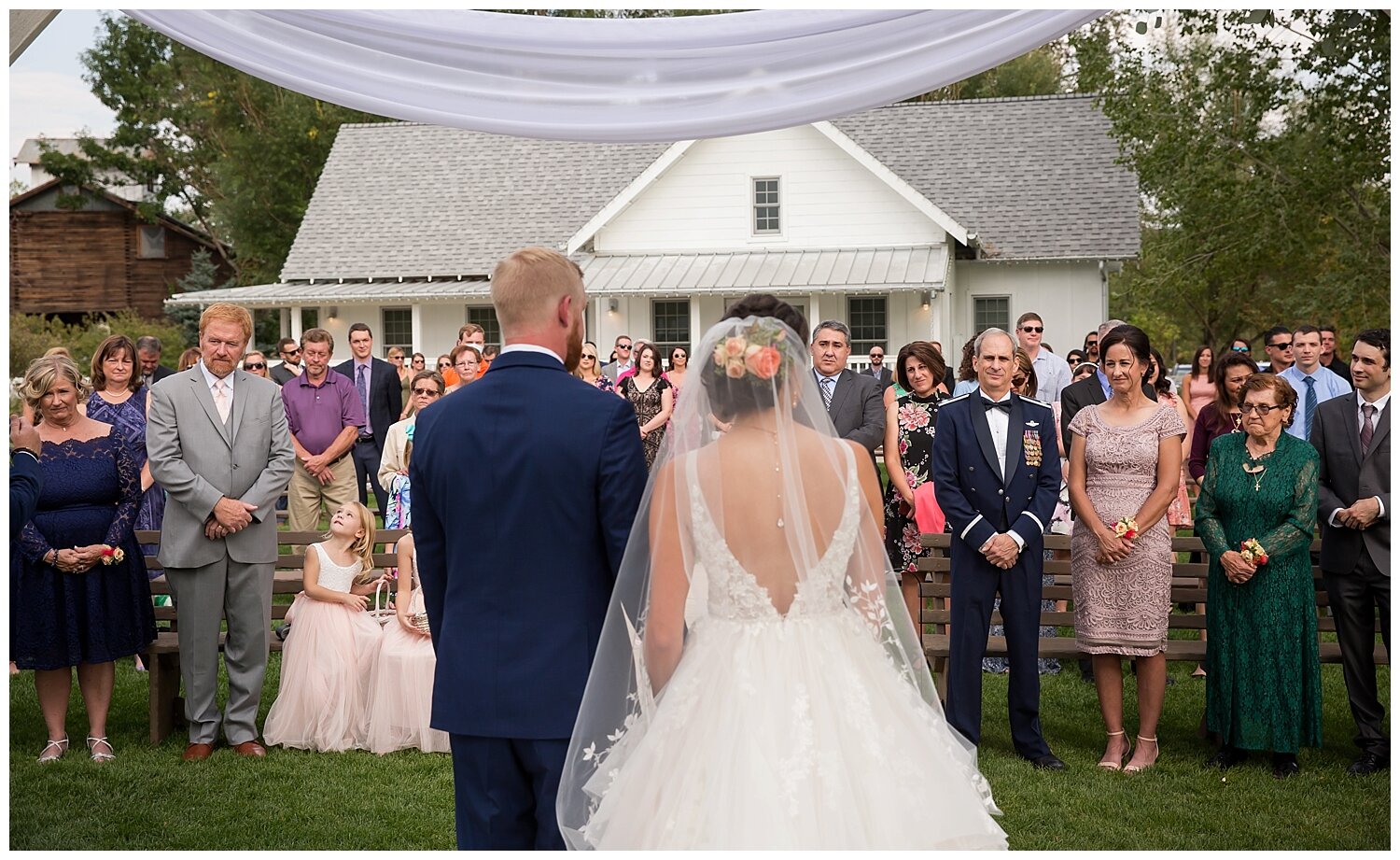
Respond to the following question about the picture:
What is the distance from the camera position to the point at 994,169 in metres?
28.2

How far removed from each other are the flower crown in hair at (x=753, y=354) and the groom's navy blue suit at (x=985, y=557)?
2955 mm

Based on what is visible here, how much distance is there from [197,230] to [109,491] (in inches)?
1856

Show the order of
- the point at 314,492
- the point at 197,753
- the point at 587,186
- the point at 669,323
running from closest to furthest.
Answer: the point at 197,753 → the point at 314,492 → the point at 669,323 → the point at 587,186

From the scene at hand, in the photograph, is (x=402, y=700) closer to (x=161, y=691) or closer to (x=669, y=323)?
(x=161, y=691)

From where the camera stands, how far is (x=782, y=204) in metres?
26.3

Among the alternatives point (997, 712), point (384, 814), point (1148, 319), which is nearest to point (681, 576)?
point (384, 814)

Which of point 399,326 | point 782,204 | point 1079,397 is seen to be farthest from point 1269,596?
point 399,326

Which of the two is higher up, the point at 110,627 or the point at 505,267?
the point at 505,267

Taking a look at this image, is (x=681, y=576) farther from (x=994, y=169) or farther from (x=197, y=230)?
(x=197, y=230)

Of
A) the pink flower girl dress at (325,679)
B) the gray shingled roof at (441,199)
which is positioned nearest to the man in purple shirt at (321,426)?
the pink flower girl dress at (325,679)

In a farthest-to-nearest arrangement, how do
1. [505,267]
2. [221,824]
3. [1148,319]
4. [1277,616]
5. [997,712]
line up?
[1148,319] → [997,712] → [1277,616] → [221,824] → [505,267]

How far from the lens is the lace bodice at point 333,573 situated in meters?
7.14

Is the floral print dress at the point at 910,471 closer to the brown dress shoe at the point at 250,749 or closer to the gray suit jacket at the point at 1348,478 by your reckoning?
the gray suit jacket at the point at 1348,478

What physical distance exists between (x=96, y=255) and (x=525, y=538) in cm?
5231
